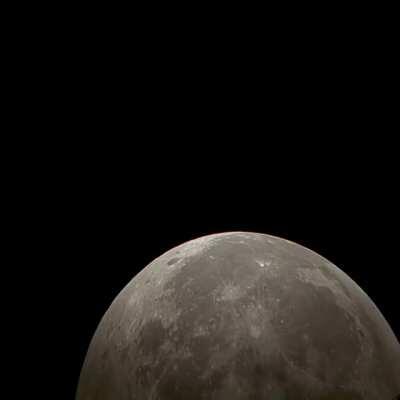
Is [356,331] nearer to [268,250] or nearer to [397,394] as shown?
[397,394]

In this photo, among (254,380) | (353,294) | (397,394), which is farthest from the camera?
(353,294)

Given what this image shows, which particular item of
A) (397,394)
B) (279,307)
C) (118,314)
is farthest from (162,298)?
(397,394)

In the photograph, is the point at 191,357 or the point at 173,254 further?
the point at 173,254

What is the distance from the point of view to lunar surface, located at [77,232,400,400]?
4230 millimetres

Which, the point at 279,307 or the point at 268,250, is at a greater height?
the point at 268,250

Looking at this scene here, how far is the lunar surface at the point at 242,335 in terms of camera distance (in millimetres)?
4230

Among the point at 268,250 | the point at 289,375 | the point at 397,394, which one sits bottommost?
the point at 397,394

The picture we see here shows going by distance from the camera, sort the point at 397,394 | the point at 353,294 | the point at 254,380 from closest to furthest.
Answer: the point at 254,380 < the point at 397,394 < the point at 353,294

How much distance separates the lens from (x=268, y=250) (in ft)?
16.2

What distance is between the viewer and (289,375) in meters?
4.23

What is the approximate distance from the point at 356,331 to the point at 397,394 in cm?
45

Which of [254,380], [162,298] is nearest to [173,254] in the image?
[162,298]

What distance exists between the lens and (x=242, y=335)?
431 centimetres

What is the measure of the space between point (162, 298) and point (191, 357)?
0.50 meters
